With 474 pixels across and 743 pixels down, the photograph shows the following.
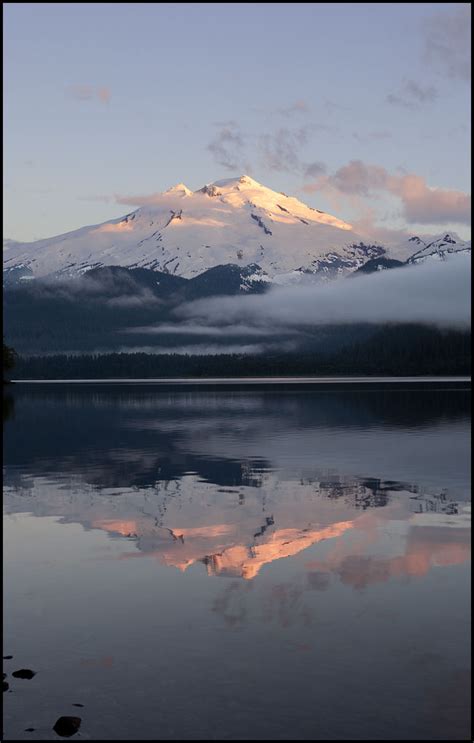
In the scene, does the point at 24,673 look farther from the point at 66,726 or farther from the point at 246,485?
the point at 246,485

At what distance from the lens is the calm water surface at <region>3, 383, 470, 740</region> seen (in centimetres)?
1862

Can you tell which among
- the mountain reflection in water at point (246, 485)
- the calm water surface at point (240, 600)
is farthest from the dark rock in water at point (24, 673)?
the mountain reflection in water at point (246, 485)

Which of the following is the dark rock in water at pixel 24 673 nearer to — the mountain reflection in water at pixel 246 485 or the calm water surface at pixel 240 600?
the calm water surface at pixel 240 600

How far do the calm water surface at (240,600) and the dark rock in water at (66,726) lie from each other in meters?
0.16

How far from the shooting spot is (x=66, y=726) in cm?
1777

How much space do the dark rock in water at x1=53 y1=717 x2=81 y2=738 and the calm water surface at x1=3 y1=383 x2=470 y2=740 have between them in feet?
0.52

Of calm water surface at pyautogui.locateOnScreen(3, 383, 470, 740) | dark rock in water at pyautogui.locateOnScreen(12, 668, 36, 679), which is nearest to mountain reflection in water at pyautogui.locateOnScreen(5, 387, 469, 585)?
calm water surface at pyautogui.locateOnScreen(3, 383, 470, 740)

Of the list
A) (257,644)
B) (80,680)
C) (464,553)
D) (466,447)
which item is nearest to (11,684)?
(80,680)

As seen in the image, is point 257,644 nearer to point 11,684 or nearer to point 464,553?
point 11,684

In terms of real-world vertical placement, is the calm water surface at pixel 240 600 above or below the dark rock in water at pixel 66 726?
above

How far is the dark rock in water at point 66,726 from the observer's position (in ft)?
58.0

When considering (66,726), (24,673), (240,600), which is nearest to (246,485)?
(240,600)

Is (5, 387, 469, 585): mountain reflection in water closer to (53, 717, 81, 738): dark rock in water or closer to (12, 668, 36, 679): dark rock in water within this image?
(12, 668, 36, 679): dark rock in water

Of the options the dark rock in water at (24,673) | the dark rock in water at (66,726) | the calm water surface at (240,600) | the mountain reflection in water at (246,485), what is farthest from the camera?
the mountain reflection in water at (246,485)
